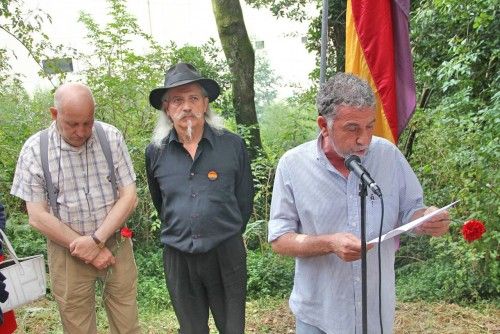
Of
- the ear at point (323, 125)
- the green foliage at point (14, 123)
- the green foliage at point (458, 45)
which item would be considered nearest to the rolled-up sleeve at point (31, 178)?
the ear at point (323, 125)

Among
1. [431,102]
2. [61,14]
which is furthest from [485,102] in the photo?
[61,14]

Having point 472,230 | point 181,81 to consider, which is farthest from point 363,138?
point 181,81

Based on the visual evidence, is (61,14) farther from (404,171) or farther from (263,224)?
(404,171)

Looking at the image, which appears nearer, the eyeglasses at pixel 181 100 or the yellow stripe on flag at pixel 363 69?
the eyeglasses at pixel 181 100

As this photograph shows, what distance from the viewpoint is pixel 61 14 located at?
10680mm

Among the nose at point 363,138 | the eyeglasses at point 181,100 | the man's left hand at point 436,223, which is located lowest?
the man's left hand at point 436,223

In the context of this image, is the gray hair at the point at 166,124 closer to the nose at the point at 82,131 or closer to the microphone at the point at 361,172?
the nose at the point at 82,131

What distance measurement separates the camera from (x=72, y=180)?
291 centimetres

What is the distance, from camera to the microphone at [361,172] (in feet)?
5.38

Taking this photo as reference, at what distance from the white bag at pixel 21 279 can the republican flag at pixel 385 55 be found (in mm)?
2060

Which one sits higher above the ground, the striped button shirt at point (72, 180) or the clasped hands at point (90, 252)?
the striped button shirt at point (72, 180)

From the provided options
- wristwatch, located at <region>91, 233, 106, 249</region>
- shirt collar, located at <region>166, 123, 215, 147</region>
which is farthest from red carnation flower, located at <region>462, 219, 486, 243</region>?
wristwatch, located at <region>91, 233, 106, 249</region>

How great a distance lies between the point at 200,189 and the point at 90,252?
2.18 ft

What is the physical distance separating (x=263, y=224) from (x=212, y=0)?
3.47m
